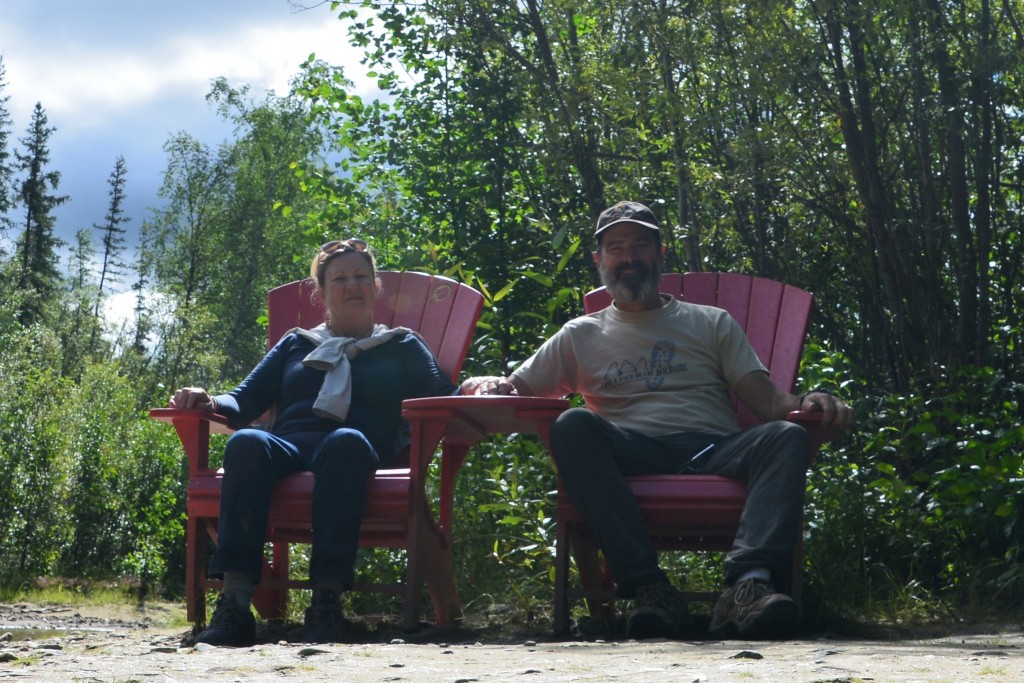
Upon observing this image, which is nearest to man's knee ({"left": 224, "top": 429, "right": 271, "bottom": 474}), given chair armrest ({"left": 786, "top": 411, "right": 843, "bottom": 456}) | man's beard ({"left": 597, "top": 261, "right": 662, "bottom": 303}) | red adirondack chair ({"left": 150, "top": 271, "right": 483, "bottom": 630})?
red adirondack chair ({"left": 150, "top": 271, "right": 483, "bottom": 630})

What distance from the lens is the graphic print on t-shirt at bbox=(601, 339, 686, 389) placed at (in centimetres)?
361

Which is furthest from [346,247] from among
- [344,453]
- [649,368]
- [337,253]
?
[649,368]

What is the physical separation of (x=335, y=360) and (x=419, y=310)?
0.50 metres

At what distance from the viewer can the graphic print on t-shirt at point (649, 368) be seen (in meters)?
3.61

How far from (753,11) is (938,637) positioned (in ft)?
7.83

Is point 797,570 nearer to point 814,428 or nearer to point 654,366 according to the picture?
point 814,428

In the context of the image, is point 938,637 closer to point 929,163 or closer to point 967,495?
point 967,495

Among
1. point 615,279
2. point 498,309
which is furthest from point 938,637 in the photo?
point 498,309

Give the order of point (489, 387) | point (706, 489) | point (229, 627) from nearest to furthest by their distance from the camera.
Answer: point (229, 627)
point (706, 489)
point (489, 387)

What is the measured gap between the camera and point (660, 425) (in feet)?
11.5

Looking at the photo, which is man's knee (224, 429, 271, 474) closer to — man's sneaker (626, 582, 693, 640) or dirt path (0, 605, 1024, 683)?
dirt path (0, 605, 1024, 683)

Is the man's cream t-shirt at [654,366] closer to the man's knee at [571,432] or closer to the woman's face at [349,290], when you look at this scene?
the man's knee at [571,432]

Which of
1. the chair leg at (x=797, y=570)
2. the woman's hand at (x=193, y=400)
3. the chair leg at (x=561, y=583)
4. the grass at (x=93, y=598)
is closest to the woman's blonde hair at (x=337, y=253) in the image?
the woman's hand at (x=193, y=400)

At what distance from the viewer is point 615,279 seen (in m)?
3.71
